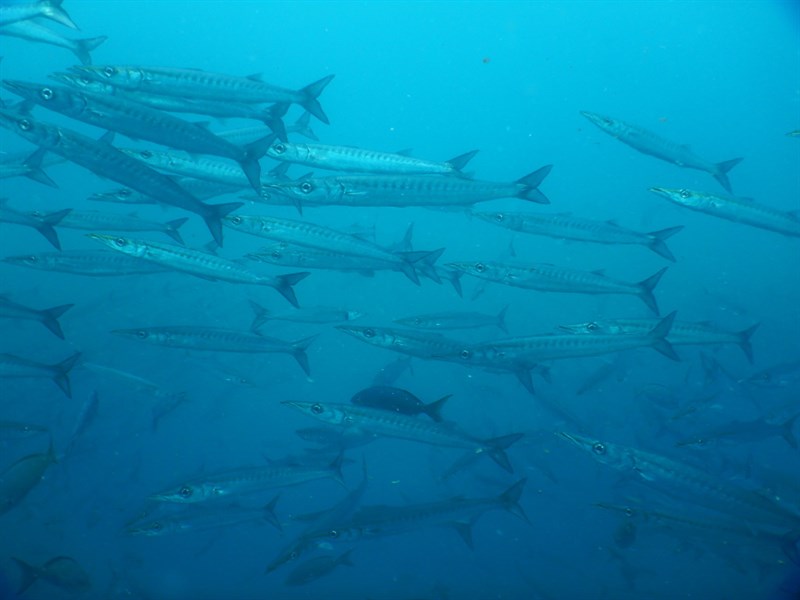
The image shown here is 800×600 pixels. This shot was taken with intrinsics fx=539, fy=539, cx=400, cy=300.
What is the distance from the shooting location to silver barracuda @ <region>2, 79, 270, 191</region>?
4324mm

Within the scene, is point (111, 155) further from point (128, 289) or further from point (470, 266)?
point (128, 289)

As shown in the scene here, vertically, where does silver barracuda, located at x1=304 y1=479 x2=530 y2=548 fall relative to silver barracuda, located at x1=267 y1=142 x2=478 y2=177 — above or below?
below

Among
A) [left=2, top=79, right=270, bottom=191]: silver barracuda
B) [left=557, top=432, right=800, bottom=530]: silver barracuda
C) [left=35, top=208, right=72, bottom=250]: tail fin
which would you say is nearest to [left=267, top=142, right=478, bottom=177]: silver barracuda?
[left=2, top=79, right=270, bottom=191]: silver barracuda

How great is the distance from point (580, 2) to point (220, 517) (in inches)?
5415

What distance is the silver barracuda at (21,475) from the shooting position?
4512mm

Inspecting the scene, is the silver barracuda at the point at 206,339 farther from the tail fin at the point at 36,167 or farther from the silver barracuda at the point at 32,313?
the tail fin at the point at 36,167

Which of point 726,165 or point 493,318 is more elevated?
point 726,165

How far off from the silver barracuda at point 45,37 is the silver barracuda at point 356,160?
3.85 metres

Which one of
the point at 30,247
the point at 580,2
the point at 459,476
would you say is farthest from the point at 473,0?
the point at 459,476

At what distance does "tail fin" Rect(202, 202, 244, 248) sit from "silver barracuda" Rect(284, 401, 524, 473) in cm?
195

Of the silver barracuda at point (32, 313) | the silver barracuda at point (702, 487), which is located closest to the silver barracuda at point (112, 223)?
the silver barracuda at point (32, 313)

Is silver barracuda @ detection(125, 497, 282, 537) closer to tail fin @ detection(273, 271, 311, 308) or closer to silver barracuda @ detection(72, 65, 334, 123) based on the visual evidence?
tail fin @ detection(273, 271, 311, 308)

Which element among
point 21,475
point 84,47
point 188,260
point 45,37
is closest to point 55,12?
point 45,37

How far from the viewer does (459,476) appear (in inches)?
479
